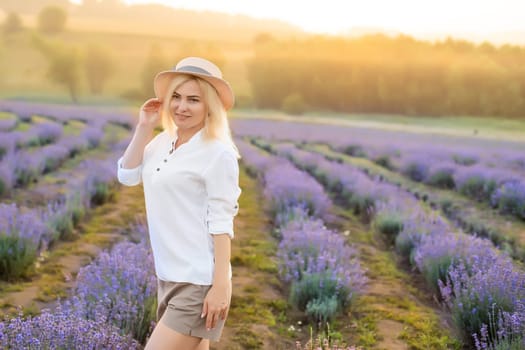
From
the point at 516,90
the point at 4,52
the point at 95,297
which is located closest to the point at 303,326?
the point at 95,297

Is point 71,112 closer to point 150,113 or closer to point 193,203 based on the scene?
point 150,113

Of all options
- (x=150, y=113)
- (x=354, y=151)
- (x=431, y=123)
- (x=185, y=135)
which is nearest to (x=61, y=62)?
(x=354, y=151)

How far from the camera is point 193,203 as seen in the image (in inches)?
76.3

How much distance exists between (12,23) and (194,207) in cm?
1746

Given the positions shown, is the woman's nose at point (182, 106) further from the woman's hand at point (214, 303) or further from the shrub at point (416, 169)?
the shrub at point (416, 169)

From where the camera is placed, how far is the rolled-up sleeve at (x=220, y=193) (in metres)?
1.88

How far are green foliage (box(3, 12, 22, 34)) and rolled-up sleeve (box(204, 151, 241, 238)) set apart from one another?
682 inches

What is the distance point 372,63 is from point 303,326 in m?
12.3

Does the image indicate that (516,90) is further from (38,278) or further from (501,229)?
(38,278)

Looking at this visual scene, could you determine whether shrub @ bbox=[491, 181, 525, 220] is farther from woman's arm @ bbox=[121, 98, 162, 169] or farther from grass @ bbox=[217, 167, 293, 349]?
woman's arm @ bbox=[121, 98, 162, 169]

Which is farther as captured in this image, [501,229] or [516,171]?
[516,171]

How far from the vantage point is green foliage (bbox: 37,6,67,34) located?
17.8 meters

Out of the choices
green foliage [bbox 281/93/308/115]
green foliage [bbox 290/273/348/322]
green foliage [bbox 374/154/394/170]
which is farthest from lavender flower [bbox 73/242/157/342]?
green foliage [bbox 281/93/308/115]

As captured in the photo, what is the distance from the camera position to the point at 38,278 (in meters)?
4.39
